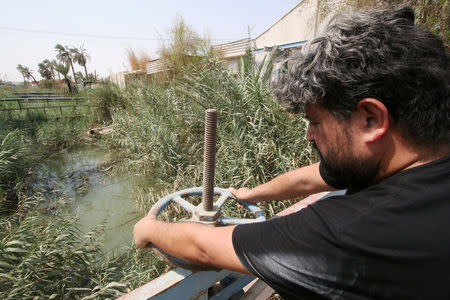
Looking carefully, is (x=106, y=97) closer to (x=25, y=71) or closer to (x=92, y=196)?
(x=92, y=196)

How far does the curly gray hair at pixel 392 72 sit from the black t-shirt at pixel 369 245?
14cm

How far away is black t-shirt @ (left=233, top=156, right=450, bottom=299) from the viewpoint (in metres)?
0.56

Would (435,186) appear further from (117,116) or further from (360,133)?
(117,116)

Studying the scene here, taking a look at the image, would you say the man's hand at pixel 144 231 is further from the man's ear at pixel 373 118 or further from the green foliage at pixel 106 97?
the green foliage at pixel 106 97

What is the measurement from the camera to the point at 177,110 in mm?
4512

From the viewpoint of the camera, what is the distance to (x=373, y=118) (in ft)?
2.48

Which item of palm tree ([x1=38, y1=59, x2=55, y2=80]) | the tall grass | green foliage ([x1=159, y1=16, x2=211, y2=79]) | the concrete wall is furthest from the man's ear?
palm tree ([x1=38, y1=59, x2=55, y2=80])

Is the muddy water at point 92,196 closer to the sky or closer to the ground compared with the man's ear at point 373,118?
closer to the ground

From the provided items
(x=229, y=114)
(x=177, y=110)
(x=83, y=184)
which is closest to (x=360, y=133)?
(x=229, y=114)

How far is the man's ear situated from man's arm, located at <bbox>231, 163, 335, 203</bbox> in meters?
0.68

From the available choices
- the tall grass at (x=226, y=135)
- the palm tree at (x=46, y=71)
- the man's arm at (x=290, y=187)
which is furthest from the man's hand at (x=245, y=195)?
the palm tree at (x=46, y=71)

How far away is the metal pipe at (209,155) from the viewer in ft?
3.63

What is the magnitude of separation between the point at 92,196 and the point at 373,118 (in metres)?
5.47

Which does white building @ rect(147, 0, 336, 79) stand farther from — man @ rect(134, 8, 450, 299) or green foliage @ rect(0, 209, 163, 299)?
man @ rect(134, 8, 450, 299)
